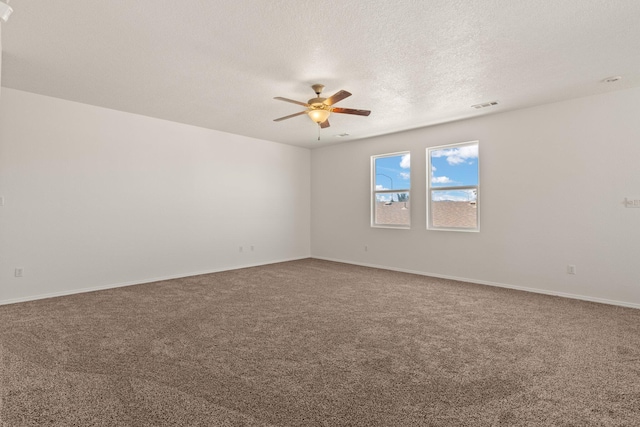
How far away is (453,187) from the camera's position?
18.1ft

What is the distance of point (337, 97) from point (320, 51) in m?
0.53

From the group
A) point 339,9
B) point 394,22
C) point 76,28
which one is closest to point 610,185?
point 394,22

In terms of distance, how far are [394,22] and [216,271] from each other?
5042 mm

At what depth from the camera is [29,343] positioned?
9.02 feet

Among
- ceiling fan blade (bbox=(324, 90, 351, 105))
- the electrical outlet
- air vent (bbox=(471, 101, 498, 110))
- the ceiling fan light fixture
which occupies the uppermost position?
air vent (bbox=(471, 101, 498, 110))

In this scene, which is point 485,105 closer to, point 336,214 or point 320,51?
point 320,51

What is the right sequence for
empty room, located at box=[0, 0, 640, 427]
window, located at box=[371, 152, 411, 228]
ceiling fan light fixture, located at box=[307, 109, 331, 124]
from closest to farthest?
empty room, located at box=[0, 0, 640, 427] < ceiling fan light fixture, located at box=[307, 109, 331, 124] < window, located at box=[371, 152, 411, 228]

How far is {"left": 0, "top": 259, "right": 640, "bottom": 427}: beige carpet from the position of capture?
181 centimetres

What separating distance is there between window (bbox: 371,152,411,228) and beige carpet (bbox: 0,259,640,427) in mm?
2311

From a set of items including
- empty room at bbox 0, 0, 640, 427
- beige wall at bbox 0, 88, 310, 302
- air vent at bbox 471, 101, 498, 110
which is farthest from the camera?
air vent at bbox 471, 101, 498, 110

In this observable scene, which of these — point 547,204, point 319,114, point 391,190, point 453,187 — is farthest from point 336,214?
point 547,204

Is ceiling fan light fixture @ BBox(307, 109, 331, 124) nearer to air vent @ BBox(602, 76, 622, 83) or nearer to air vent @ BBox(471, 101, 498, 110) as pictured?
air vent @ BBox(471, 101, 498, 110)

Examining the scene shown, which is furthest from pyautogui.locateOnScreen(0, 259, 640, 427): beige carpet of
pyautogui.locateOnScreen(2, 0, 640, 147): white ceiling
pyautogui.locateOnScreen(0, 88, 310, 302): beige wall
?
pyautogui.locateOnScreen(2, 0, 640, 147): white ceiling

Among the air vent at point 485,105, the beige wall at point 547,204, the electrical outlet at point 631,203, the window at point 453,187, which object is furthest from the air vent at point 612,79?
the window at point 453,187
